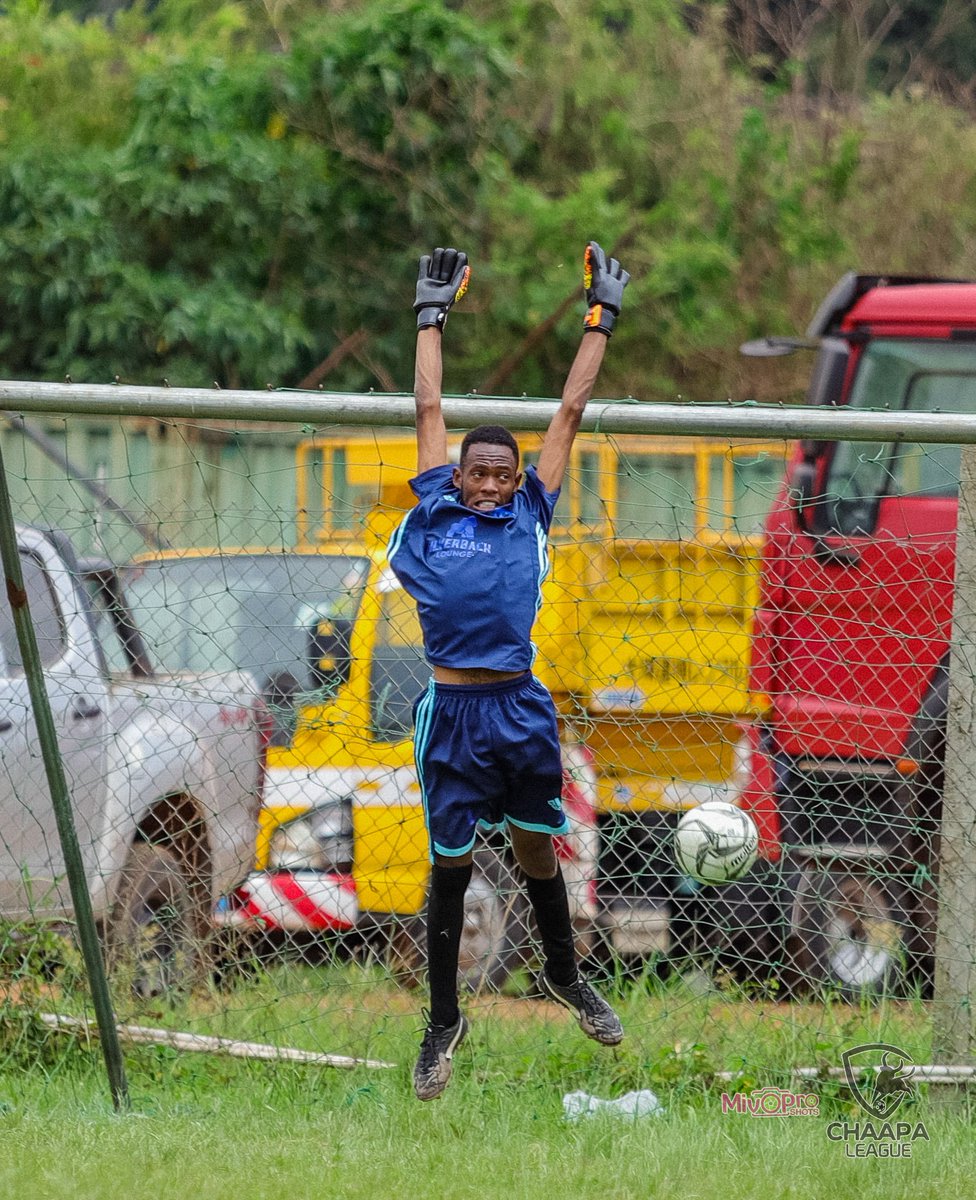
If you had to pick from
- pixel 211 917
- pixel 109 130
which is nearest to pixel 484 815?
pixel 211 917

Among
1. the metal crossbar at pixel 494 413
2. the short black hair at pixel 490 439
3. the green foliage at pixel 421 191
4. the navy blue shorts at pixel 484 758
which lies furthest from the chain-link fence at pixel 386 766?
the green foliage at pixel 421 191

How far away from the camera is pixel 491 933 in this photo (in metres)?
5.53

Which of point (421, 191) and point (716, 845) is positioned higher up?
point (421, 191)

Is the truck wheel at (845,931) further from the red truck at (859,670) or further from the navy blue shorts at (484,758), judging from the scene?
the navy blue shorts at (484,758)

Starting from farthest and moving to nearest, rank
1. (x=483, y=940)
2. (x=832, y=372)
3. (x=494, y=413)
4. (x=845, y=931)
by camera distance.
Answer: (x=832, y=372) < (x=845, y=931) < (x=483, y=940) < (x=494, y=413)

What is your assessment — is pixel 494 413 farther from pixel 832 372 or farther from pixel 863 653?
pixel 832 372

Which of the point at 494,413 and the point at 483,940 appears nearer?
the point at 494,413

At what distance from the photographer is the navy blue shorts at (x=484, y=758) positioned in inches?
158

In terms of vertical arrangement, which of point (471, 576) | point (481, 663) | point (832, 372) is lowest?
point (481, 663)

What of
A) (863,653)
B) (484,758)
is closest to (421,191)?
(863,653)

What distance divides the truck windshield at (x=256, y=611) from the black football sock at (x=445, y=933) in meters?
1.59

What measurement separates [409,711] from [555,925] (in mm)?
1695

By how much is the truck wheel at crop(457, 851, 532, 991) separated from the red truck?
2.54 feet

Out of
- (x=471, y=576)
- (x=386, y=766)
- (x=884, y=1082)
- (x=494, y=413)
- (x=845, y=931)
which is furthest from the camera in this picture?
(x=845, y=931)
